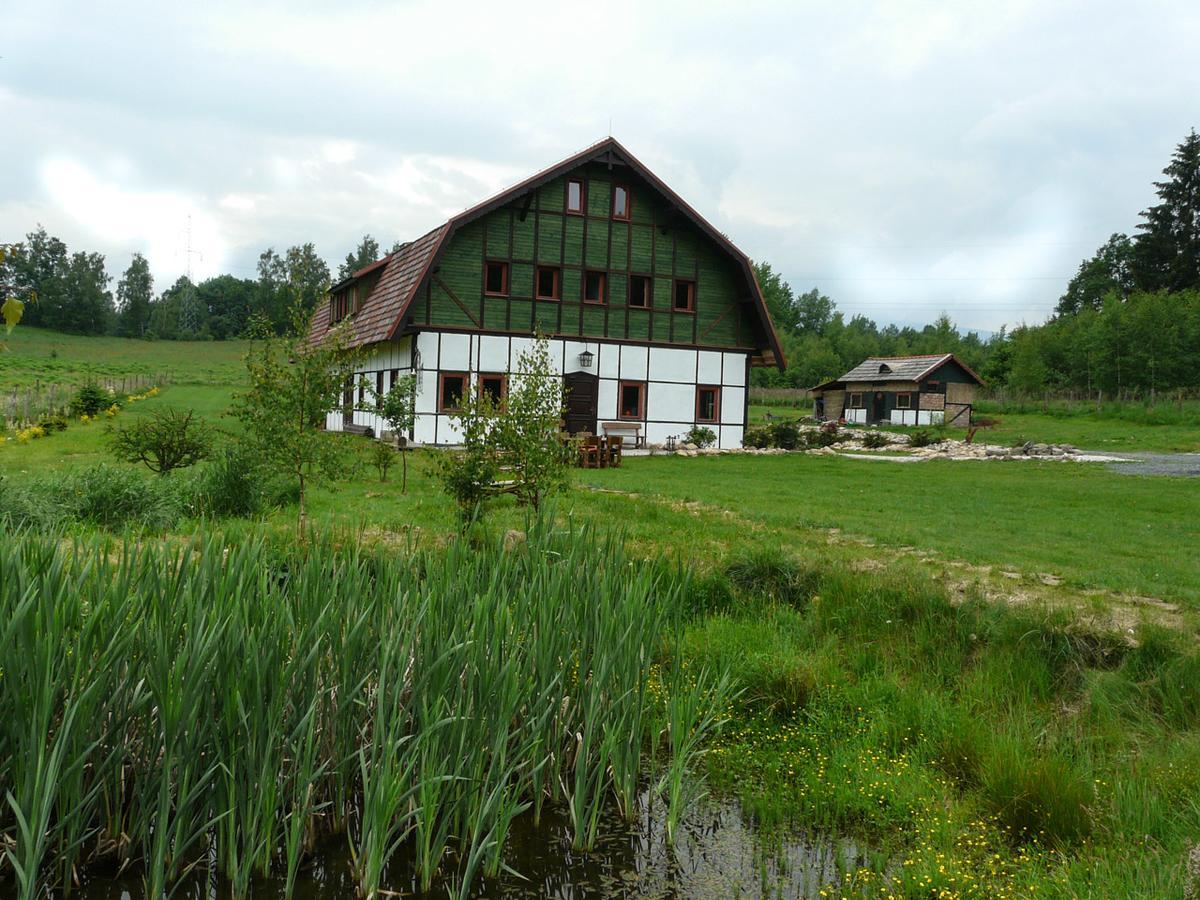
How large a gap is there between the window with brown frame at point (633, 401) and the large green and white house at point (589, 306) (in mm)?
42

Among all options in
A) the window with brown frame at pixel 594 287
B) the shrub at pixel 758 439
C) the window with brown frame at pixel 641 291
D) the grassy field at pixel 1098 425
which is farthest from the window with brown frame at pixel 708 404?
the grassy field at pixel 1098 425

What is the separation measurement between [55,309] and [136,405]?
61.3 meters

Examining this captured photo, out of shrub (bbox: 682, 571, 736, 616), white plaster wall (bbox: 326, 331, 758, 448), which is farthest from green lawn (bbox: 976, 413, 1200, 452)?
shrub (bbox: 682, 571, 736, 616)

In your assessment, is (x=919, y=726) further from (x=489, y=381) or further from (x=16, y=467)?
(x=489, y=381)

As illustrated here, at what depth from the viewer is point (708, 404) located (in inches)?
1120

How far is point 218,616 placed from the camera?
3.29 metres

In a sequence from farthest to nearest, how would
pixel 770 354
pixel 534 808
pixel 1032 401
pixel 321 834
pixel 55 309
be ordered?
pixel 55 309, pixel 1032 401, pixel 770 354, pixel 534 808, pixel 321 834

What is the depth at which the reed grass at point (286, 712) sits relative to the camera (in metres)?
3.08

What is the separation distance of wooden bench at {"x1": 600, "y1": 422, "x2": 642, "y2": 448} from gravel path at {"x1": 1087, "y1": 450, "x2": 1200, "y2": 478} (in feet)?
39.9

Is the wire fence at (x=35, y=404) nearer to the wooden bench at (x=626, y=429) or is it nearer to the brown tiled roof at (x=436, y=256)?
the brown tiled roof at (x=436, y=256)

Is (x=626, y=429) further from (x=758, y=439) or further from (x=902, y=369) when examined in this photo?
(x=902, y=369)

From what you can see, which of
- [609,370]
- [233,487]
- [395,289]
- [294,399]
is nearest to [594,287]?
[609,370]

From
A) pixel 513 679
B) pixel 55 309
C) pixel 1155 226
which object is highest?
pixel 1155 226

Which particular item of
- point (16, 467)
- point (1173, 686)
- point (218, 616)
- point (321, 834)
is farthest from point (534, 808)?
point (16, 467)
